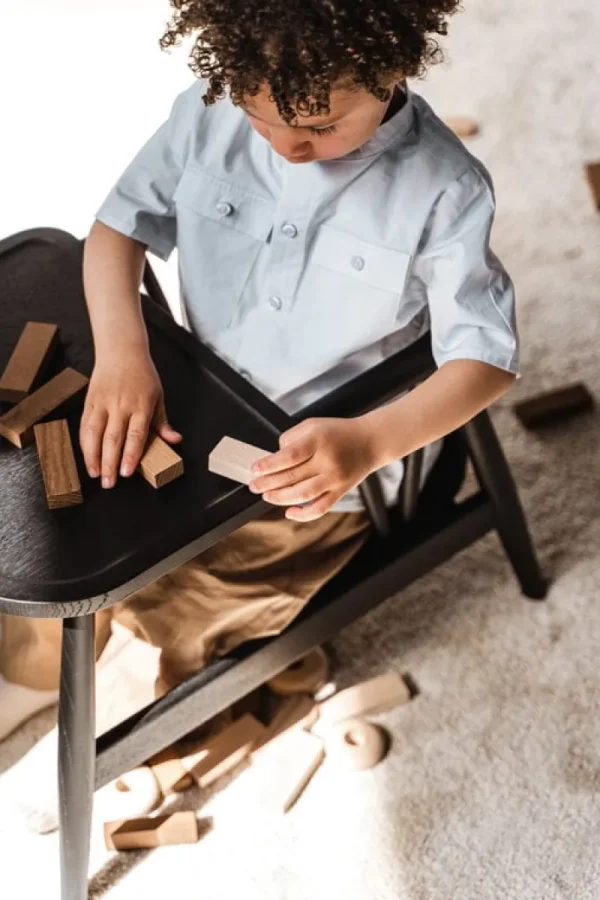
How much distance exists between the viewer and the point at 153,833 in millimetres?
1146

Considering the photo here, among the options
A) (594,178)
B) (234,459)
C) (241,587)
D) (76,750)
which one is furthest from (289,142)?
(594,178)

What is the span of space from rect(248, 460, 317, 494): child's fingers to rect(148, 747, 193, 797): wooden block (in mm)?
482

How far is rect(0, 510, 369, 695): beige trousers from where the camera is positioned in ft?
3.43

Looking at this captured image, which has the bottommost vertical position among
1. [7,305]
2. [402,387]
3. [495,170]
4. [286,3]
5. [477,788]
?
[477,788]

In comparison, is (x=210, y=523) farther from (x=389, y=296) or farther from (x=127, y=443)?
(x=389, y=296)

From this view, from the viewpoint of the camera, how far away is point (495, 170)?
1.81 meters

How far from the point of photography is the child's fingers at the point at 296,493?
835mm

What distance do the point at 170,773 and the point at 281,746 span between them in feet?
0.41

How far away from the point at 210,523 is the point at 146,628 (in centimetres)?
29

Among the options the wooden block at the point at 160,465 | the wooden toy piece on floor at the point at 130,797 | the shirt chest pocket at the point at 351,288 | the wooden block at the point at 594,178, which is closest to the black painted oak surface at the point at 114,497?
the wooden block at the point at 160,465

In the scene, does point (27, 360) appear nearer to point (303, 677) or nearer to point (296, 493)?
point (296, 493)

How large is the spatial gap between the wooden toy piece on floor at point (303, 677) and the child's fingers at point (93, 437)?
477 mm

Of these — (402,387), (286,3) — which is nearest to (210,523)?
(402,387)

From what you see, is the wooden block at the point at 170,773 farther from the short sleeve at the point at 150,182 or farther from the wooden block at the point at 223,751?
the short sleeve at the point at 150,182
